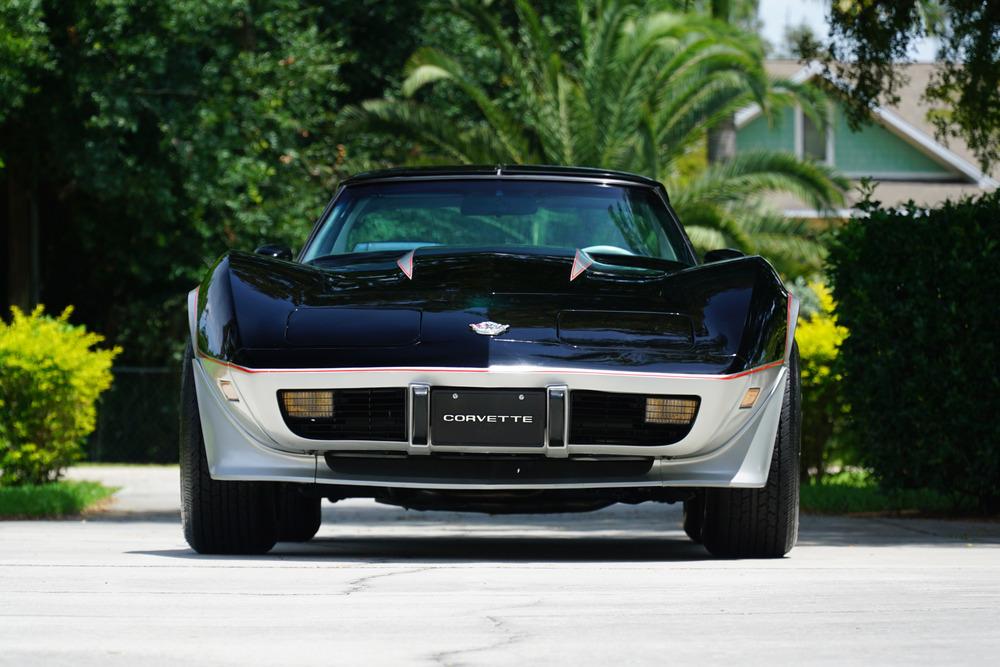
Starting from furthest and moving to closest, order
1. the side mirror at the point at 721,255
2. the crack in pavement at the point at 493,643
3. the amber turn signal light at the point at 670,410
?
1. the side mirror at the point at 721,255
2. the amber turn signal light at the point at 670,410
3. the crack in pavement at the point at 493,643

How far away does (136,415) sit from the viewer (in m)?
22.7

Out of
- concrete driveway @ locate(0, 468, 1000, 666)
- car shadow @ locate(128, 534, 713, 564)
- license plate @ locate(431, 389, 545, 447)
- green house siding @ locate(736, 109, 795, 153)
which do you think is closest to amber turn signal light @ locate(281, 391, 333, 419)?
license plate @ locate(431, 389, 545, 447)

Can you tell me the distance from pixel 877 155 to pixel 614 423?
29.9 meters

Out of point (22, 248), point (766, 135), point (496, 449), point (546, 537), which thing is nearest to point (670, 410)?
point (496, 449)

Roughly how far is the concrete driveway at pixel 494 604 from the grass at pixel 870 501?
2.61m

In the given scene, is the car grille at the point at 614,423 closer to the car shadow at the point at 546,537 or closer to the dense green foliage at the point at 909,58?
the car shadow at the point at 546,537

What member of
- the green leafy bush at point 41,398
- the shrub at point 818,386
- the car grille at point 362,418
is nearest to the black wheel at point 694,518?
the car grille at point 362,418

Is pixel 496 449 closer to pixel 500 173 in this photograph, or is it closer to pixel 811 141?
pixel 500 173

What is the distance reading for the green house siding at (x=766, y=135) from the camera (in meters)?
35.1

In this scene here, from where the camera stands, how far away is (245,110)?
19812 millimetres

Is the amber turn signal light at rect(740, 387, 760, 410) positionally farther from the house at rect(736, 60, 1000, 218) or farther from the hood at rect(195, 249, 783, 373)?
the house at rect(736, 60, 1000, 218)

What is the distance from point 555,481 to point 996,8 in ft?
21.6

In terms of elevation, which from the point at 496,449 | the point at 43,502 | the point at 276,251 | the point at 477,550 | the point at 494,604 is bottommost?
the point at 43,502

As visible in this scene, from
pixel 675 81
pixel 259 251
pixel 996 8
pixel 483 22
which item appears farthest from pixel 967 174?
pixel 259 251
